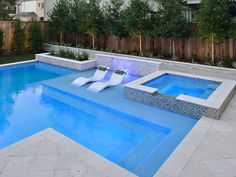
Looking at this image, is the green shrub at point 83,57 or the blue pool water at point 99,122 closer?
the blue pool water at point 99,122

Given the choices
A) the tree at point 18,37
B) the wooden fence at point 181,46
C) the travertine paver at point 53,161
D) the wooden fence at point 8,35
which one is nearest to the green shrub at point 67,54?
the wooden fence at point 181,46

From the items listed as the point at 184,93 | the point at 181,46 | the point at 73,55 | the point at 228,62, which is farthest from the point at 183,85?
the point at 73,55

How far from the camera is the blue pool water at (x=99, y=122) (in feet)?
17.1

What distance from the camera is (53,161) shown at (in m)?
4.10

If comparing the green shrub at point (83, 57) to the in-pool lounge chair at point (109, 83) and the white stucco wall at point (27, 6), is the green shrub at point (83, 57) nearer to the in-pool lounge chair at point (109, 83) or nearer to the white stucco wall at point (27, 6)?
the in-pool lounge chair at point (109, 83)

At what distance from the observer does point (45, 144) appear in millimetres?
4672

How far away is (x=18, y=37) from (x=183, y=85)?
11987 mm

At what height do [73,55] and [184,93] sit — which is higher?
[73,55]

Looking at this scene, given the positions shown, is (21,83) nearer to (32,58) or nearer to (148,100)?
(32,58)

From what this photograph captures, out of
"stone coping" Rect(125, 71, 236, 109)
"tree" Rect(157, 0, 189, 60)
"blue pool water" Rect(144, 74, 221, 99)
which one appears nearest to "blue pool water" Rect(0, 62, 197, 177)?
"stone coping" Rect(125, 71, 236, 109)

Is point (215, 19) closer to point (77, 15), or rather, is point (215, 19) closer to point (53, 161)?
point (53, 161)

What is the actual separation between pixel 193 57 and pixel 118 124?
669 cm

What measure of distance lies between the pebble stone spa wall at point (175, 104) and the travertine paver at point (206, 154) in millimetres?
438

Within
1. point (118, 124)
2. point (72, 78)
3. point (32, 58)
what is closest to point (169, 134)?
point (118, 124)
